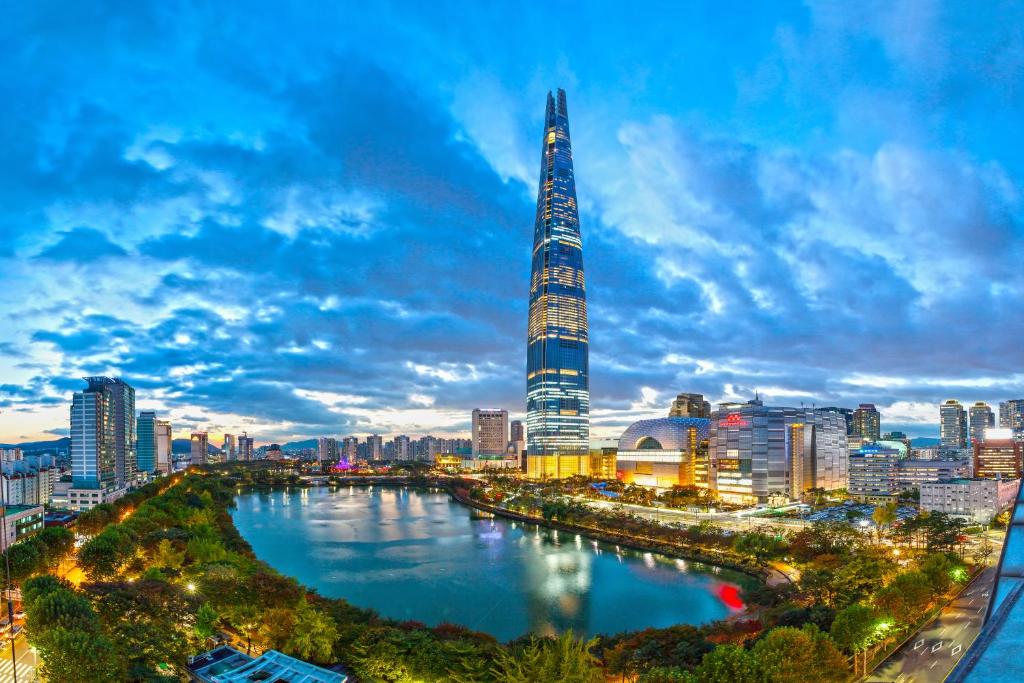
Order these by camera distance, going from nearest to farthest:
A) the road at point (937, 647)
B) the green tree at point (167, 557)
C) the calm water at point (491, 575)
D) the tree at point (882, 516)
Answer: the road at point (937, 647), the calm water at point (491, 575), the green tree at point (167, 557), the tree at point (882, 516)

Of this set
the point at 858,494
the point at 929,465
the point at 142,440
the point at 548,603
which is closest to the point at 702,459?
the point at 858,494

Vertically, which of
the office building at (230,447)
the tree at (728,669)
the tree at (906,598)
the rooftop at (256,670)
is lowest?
the office building at (230,447)

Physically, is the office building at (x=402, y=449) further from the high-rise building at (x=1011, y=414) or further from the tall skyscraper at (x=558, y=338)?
the high-rise building at (x=1011, y=414)

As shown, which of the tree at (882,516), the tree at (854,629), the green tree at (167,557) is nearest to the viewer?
the tree at (854,629)

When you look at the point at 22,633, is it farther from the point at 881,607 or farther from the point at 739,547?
the point at 739,547

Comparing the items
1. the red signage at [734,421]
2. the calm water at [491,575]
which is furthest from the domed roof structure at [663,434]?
the calm water at [491,575]

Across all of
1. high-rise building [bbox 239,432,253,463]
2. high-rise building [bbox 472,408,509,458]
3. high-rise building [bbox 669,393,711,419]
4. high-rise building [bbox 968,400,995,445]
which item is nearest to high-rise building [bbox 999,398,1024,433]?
high-rise building [bbox 968,400,995,445]

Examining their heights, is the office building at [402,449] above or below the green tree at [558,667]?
below
